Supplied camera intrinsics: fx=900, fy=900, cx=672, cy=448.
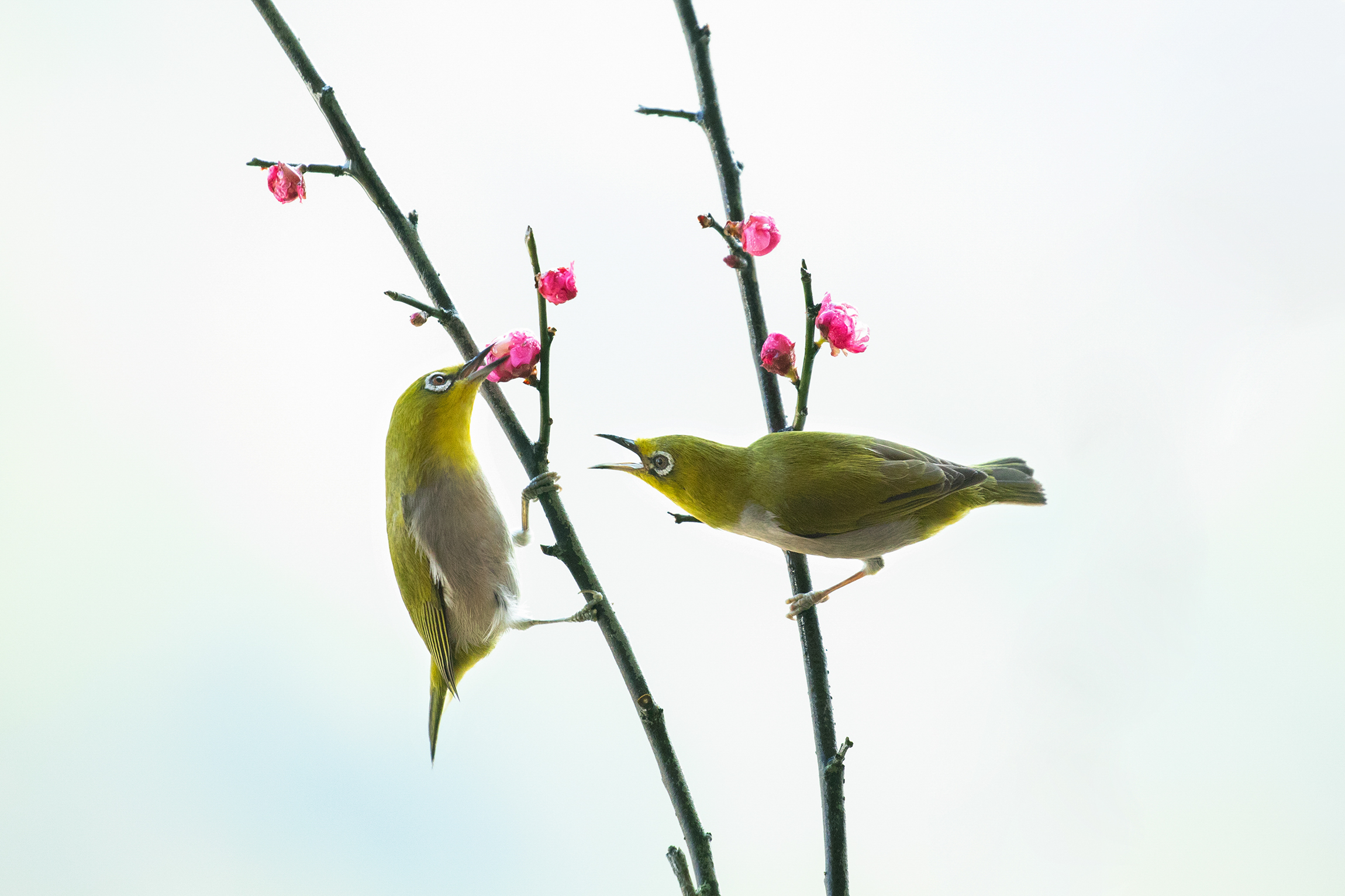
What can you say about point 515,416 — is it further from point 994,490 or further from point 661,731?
point 994,490

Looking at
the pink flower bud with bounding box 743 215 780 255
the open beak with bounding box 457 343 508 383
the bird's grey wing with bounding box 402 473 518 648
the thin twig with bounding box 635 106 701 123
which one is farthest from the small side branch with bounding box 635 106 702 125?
the bird's grey wing with bounding box 402 473 518 648

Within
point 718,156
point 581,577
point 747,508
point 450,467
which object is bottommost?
point 581,577

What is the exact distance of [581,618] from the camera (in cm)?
97

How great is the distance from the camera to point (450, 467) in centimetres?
112

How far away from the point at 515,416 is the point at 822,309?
0.31m

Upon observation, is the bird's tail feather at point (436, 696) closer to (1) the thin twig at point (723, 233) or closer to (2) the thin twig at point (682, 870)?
(2) the thin twig at point (682, 870)

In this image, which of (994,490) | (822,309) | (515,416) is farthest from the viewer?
(994,490)

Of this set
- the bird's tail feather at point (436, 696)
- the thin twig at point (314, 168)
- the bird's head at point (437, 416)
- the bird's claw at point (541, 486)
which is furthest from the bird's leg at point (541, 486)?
the bird's tail feather at point (436, 696)

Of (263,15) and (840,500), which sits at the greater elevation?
(263,15)

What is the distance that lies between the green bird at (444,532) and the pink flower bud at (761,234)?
1.45ft

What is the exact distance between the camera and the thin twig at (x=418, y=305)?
77cm

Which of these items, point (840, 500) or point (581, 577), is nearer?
point (581, 577)

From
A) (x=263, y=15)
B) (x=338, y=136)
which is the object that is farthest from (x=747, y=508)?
(x=263, y=15)

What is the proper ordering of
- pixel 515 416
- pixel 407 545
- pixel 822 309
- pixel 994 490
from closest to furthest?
pixel 822 309
pixel 515 416
pixel 994 490
pixel 407 545
